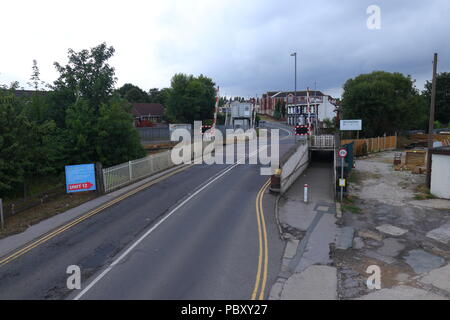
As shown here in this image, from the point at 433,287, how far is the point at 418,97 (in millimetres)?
43524

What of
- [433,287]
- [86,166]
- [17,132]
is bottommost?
[433,287]

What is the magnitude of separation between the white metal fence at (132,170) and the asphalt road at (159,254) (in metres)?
2.45

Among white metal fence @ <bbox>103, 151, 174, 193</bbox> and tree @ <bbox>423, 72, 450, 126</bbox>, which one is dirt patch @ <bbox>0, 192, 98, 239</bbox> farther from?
tree @ <bbox>423, 72, 450, 126</bbox>

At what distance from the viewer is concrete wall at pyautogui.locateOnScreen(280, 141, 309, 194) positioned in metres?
18.9

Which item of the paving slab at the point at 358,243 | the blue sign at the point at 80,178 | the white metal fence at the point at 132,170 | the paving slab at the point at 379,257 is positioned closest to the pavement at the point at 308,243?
the paving slab at the point at 358,243

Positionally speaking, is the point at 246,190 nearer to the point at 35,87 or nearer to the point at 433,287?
the point at 433,287

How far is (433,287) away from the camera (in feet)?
28.8

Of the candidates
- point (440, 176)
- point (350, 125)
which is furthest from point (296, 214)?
point (350, 125)

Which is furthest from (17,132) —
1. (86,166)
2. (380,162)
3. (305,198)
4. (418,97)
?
(418,97)

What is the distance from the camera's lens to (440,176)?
60.4 ft

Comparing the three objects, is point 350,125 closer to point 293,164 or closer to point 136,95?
point 293,164

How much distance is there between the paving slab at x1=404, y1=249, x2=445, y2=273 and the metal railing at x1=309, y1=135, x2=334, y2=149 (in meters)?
16.8

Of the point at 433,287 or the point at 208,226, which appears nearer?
the point at 433,287
